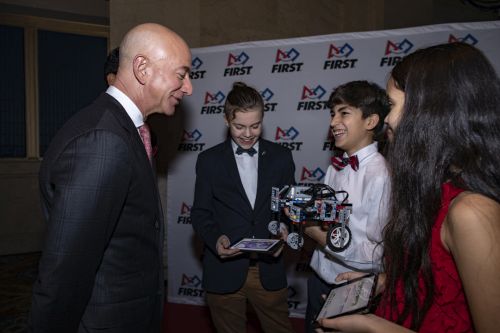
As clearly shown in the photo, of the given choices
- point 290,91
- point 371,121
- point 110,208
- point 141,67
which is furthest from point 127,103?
point 290,91

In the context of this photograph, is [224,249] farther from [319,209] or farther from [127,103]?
[127,103]

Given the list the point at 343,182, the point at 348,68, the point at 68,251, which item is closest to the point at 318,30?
the point at 348,68

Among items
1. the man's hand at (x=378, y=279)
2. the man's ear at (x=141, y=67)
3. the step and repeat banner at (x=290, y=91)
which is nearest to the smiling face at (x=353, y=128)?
the man's hand at (x=378, y=279)

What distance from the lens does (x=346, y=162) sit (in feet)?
7.97

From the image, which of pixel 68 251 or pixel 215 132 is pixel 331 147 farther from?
pixel 68 251

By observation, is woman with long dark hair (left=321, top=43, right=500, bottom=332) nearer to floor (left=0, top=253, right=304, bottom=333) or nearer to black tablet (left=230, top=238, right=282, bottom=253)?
black tablet (left=230, top=238, right=282, bottom=253)

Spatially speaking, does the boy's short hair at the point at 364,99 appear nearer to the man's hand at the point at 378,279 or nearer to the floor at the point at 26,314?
the man's hand at the point at 378,279

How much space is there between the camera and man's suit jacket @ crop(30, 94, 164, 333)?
4.63ft

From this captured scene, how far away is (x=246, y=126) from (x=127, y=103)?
107cm

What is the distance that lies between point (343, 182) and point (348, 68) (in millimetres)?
1868

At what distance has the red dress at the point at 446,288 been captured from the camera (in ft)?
3.75

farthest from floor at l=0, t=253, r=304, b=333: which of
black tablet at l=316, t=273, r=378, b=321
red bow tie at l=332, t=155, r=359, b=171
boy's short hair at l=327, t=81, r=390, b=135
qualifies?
black tablet at l=316, t=273, r=378, b=321

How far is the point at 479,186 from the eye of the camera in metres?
1.10

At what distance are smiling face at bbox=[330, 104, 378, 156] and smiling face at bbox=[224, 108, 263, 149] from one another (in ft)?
1.82
